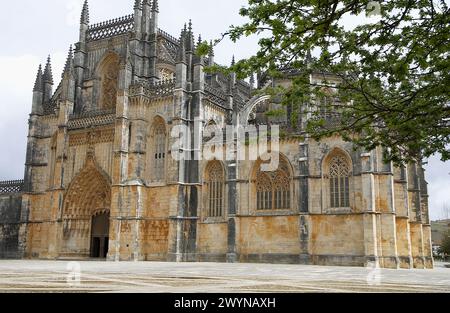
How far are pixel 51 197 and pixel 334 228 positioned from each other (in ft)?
68.9

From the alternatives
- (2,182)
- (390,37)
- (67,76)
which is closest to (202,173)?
(67,76)

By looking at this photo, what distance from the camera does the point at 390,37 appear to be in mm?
7230

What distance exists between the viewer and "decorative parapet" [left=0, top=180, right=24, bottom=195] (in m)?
38.2

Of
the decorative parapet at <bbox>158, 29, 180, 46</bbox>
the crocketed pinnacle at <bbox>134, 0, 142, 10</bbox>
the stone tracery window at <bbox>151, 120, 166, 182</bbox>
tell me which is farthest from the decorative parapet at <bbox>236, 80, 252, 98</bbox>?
the stone tracery window at <bbox>151, 120, 166, 182</bbox>

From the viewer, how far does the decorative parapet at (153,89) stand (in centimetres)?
3281

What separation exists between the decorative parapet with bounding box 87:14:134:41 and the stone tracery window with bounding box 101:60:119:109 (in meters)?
2.44

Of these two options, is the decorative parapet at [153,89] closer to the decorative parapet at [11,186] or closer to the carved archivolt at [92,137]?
the carved archivolt at [92,137]

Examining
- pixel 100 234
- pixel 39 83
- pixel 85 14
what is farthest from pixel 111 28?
pixel 100 234

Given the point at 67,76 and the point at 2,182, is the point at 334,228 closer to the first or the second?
the point at 67,76

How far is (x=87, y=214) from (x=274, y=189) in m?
14.8

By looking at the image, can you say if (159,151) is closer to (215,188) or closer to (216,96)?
(215,188)
